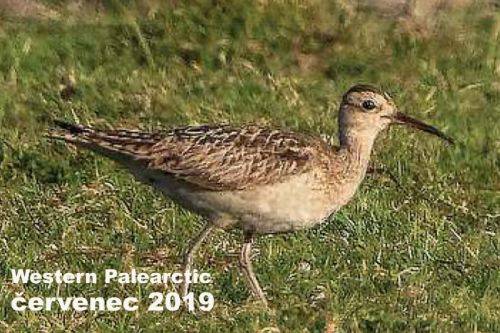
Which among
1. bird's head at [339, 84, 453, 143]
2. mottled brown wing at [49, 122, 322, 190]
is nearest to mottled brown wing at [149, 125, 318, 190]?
mottled brown wing at [49, 122, 322, 190]

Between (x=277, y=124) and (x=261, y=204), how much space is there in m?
2.58

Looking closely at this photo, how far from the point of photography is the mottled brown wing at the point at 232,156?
26.6 ft

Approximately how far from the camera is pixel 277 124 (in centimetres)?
1057

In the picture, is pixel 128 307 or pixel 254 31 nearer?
pixel 128 307

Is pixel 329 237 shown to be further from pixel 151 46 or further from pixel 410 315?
pixel 151 46

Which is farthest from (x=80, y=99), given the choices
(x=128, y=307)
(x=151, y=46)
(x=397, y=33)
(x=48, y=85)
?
(x=128, y=307)

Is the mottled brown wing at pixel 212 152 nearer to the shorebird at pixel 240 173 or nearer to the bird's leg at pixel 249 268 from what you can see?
the shorebird at pixel 240 173

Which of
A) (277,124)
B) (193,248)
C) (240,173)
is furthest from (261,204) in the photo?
(277,124)

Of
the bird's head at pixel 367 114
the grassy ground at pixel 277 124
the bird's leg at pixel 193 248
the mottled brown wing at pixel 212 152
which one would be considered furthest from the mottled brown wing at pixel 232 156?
the grassy ground at pixel 277 124

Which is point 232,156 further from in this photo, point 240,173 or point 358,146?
point 358,146

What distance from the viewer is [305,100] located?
→ 1123 cm

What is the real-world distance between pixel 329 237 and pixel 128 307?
4.61 ft

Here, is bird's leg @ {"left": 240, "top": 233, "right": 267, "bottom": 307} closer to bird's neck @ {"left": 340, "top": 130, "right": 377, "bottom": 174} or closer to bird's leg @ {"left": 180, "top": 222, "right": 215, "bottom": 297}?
bird's leg @ {"left": 180, "top": 222, "right": 215, "bottom": 297}

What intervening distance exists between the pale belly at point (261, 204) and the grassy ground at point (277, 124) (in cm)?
31
